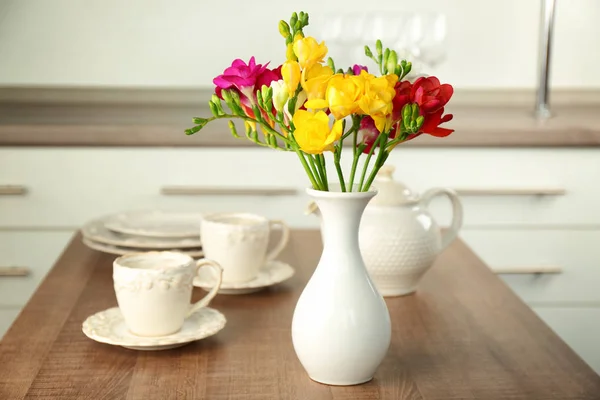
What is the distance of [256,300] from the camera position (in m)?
1.32

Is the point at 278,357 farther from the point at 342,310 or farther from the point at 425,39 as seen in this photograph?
the point at 425,39

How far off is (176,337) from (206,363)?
62 millimetres

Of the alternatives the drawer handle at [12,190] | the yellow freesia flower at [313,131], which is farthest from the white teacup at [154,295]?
the drawer handle at [12,190]

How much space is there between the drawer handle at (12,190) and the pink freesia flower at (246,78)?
1544mm

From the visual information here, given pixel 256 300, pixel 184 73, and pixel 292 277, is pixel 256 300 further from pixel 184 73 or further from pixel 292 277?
pixel 184 73

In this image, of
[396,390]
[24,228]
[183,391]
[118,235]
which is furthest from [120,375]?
[24,228]

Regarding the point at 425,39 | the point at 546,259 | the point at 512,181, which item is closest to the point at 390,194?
the point at 512,181

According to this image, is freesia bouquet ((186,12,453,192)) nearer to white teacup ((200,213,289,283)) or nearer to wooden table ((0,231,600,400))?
Result: wooden table ((0,231,600,400))

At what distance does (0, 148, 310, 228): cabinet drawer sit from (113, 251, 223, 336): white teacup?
50.0 inches

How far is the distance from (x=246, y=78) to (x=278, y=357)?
0.35m

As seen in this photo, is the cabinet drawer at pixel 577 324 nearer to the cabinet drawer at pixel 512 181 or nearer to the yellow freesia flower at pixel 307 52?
the cabinet drawer at pixel 512 181

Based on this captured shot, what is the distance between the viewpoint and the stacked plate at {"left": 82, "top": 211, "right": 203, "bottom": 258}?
1.55m

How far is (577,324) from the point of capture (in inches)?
96.8

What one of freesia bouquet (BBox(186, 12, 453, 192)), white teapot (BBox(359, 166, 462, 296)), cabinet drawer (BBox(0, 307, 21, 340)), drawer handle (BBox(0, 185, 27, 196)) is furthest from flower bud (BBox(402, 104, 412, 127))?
cabinet drawer (BBox(0, 307, 21, 340))
